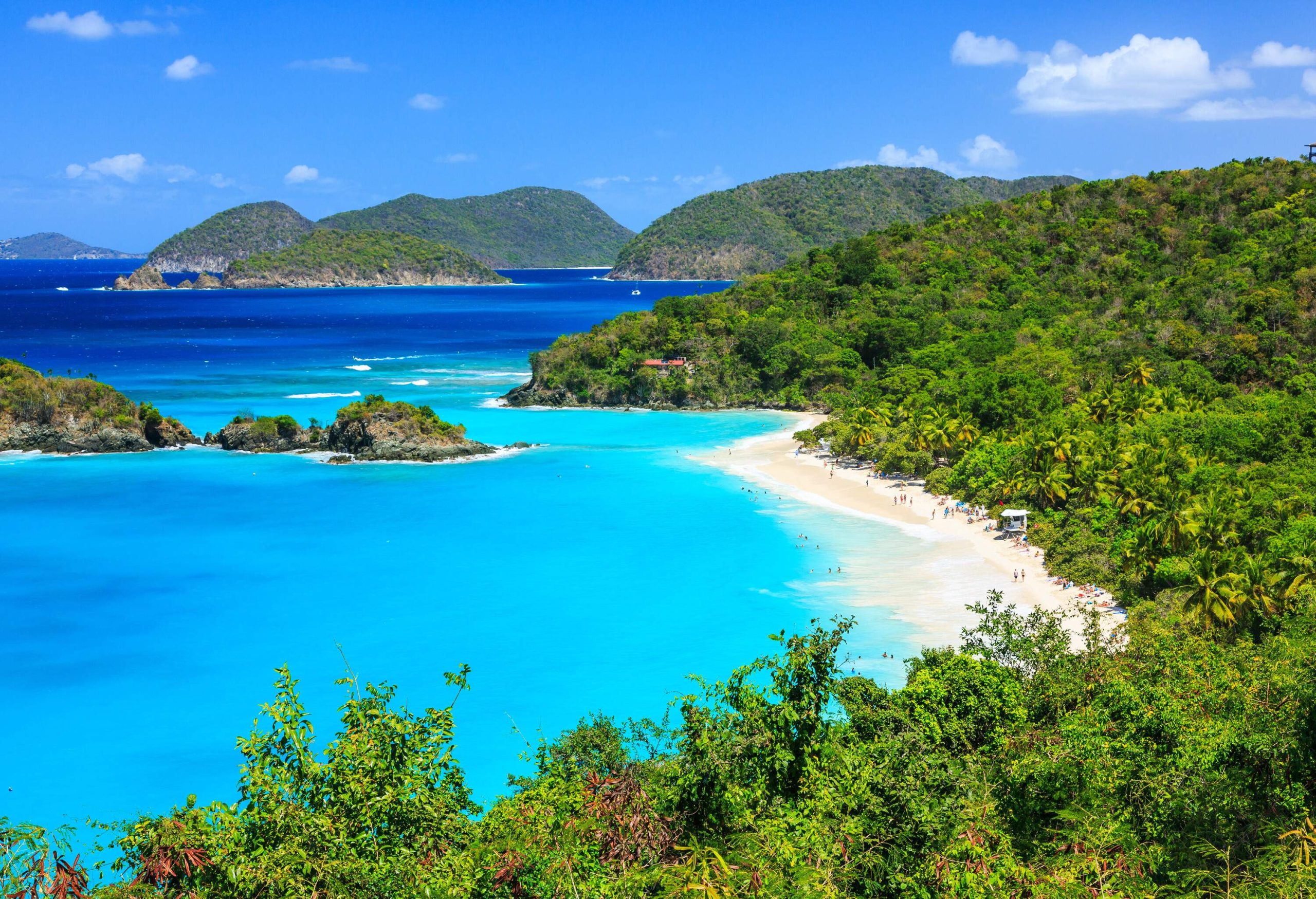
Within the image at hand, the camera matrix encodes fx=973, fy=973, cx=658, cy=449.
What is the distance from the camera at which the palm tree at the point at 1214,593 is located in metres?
26.1

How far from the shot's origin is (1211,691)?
17031mm

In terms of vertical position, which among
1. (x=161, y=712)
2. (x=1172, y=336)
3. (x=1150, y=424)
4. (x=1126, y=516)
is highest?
(x=1172, y=336)

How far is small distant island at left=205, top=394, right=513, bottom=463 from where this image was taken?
5972 centimetres

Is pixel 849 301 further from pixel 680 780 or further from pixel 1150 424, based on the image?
pixel 680 780

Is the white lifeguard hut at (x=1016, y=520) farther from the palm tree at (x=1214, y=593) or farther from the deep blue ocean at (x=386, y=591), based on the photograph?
the palm tree at (x=1214, y=593)

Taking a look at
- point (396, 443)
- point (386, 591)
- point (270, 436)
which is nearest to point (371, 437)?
point (396, 443)

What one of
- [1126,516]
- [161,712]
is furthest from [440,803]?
[1126,516]

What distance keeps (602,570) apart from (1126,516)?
64.9ft

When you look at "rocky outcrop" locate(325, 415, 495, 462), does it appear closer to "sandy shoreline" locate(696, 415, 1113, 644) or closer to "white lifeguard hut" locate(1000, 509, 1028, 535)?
"sandy shoreline" locate(696, 415, 1113, 644)

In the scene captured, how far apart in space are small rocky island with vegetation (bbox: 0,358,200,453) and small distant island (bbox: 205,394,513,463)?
21.3 feet

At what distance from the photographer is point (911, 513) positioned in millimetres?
45125

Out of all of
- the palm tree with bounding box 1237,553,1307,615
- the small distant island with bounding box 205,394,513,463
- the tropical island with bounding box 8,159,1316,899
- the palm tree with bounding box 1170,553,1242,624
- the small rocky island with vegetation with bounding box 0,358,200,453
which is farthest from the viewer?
the small rocky island with vegetation with bounding box 0,358,200,453

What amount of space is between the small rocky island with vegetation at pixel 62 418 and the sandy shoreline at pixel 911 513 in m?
37.3

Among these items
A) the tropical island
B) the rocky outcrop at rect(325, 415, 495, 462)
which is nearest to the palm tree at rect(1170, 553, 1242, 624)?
the tropical island
